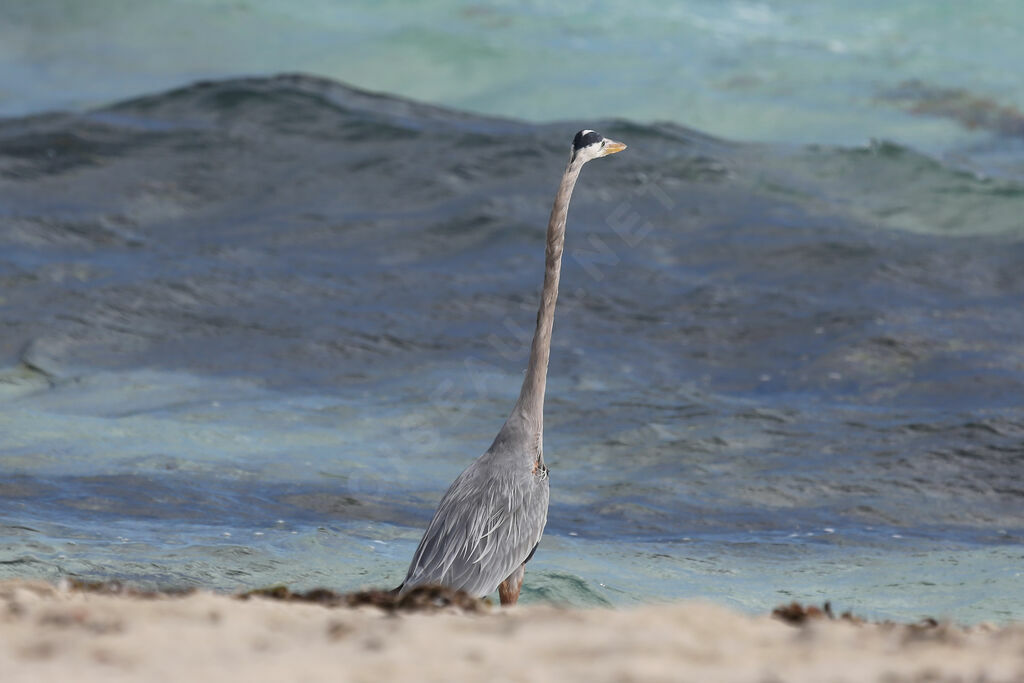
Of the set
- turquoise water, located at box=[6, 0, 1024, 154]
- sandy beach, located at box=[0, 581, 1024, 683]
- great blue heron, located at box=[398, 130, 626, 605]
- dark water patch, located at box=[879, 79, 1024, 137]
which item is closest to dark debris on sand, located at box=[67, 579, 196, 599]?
sandy beach, located at box=[0, 581, 1024, 683]

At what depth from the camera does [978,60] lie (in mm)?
27844

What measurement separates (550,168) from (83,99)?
8.11 metres

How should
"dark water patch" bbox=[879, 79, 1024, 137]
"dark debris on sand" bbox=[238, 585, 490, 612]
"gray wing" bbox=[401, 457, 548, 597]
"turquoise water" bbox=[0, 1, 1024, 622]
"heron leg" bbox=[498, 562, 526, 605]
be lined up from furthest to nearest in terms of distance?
"dark water patch" bbox=[879, 79, 1024, 137] < "turquoise water" bbox=[0, 1, 1024, 622] < "heron leg" bbox=[498, 562, 526, 605] < "gray wing" bbox=[401, 457, 548, 597] < "dark debris on sand" bbox=[238, 585, 490, 612]

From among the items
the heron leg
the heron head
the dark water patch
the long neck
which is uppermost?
the dark water patch

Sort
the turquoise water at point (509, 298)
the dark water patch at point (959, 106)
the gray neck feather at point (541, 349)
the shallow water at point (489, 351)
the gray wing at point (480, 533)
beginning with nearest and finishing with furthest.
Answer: the gray wing at point (480, 533) → the gray neck feather at point (541, 349) → the shallow water at point (489, 351) → the turquoise water at point (509, 298) → the dark water patch at point (959, 106)

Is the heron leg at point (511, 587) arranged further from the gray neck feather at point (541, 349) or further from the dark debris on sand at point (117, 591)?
the dark debris on sand at point (117, 591)

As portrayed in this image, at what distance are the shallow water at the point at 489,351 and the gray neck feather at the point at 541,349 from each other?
1.03m

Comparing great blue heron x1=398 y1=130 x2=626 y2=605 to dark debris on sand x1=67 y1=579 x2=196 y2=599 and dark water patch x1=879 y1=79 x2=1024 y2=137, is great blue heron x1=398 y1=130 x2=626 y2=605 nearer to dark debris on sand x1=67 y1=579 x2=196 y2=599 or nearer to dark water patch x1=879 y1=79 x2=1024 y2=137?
dark debris on sand x1=67 y1=579 x2=196 y2=599

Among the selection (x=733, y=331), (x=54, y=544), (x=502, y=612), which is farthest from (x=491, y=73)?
(x=502, y=612)

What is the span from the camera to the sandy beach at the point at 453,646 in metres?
4.23

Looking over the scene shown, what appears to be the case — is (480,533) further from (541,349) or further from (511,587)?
(541,349)

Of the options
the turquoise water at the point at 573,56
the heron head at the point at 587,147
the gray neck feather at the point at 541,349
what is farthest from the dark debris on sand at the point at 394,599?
the turquoise water at the point at 573,56

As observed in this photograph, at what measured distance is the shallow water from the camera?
9.29 metres

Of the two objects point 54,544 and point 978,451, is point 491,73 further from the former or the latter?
point 54,544
